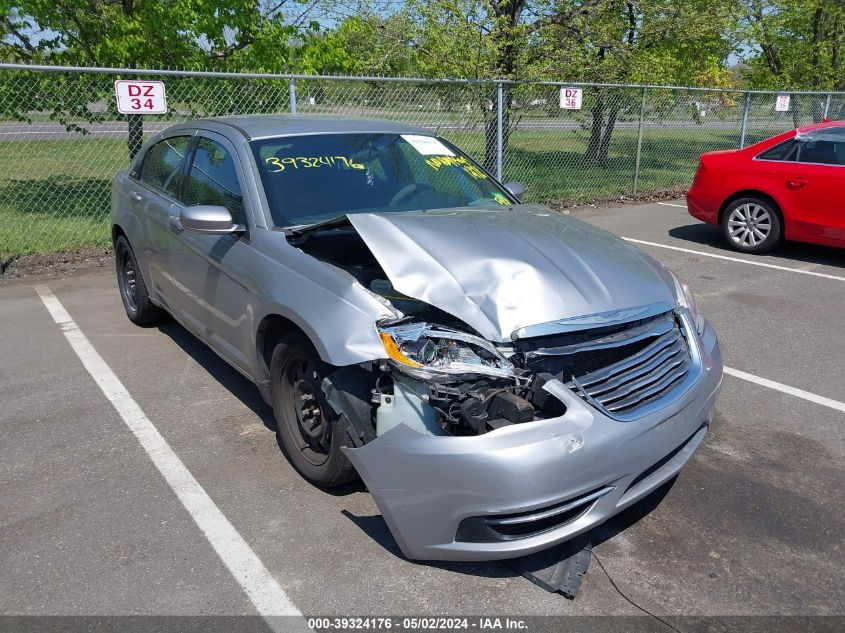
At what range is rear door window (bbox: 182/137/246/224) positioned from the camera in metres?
3.91

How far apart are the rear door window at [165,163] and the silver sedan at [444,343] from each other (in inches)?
25.1

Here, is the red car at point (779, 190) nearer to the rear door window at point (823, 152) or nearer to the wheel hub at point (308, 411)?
the rear door window at point (823, 152)

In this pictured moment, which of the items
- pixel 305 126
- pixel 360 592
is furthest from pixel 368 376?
pixel 305 126

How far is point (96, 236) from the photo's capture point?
8.59 metres

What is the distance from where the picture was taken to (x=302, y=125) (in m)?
4.30

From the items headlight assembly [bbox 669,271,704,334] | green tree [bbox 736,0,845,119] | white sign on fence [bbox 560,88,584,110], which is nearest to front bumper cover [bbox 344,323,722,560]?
headlight assembly [bbox 669,271,704,334]

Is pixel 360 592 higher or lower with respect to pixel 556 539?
lower

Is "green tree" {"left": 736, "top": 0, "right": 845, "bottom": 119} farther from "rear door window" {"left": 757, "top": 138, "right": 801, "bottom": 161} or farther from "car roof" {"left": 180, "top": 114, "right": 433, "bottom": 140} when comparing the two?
"car roof" {"left": 180, "top": 114, "right": 433, "bottom": 140}

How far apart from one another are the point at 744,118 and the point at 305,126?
11888 mm

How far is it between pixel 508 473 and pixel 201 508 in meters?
1.59

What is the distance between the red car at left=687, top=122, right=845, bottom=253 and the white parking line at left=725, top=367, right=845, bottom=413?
12.4 feet

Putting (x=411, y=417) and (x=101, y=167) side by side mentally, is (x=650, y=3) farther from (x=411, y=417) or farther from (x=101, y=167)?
(x=411, y=417)

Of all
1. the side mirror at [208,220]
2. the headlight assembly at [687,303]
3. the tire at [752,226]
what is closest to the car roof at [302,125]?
the side mirror at [208,220]

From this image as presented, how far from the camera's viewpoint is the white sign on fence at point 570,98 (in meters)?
10.4
